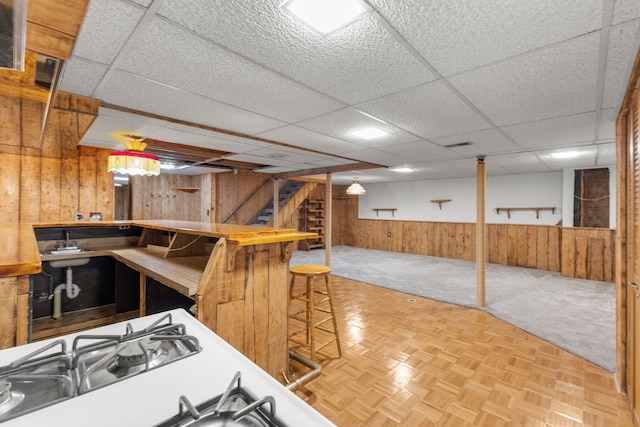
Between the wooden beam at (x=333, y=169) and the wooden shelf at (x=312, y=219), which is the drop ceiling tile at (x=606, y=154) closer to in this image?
the wooden beam at (x=333, y=169)

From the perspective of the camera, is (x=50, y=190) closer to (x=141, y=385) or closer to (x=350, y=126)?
(x=350, y=126)

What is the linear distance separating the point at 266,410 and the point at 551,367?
2.78 metres

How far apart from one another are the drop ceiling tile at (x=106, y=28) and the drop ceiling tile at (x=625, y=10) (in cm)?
180

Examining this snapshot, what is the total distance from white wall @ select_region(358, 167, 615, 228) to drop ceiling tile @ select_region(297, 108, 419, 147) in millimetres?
4484

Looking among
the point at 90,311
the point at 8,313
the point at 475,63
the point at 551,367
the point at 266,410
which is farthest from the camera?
the point at 90,311

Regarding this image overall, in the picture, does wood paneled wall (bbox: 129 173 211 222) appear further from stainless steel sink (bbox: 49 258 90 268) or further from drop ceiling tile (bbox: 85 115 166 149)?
stainless steel sink (bbox: 49 258 90 268)

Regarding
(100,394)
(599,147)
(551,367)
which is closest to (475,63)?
(100,394)

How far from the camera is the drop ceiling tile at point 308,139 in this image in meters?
2.89

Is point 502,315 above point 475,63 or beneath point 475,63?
beneath

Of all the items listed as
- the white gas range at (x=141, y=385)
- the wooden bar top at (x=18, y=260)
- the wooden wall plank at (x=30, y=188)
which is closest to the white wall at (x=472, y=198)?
the white gas range at (x=141, y=385)

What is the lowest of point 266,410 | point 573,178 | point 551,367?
point 551,367

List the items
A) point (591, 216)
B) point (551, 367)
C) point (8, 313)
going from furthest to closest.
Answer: point (591, 216) → point (551, 367) → point (8, 313)

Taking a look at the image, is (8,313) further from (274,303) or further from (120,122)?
(120,122)

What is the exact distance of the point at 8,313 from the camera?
0.91 meters
